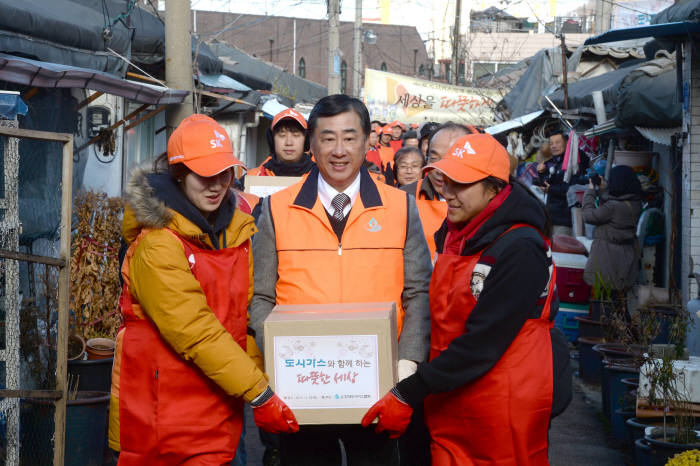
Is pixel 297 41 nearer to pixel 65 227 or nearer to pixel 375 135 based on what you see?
pixel 375 135

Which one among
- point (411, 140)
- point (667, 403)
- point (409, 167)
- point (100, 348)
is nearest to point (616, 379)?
point (667, 403)

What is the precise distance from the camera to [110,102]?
468 inches

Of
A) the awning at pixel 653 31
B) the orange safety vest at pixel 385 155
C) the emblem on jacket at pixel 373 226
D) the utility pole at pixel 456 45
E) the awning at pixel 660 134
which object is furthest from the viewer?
the utility pole at pixel 456 45

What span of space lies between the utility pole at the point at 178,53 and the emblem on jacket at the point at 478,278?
5.98m

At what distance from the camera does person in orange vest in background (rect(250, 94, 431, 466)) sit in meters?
3.97

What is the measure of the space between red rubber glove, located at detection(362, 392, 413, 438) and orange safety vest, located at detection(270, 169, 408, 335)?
52 cm

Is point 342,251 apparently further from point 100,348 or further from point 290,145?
point 100,348

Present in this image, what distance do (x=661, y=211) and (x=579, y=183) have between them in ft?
10.8

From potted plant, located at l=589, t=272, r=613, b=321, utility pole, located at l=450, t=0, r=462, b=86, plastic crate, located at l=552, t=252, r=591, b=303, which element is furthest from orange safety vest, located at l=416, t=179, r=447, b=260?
utility pole, located at l=450, t=0, r=462, b=86

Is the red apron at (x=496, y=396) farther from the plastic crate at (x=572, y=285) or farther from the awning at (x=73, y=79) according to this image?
the plastic crate at (x=572, y=285)

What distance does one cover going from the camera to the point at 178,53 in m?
9.27

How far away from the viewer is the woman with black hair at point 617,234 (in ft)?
35.7

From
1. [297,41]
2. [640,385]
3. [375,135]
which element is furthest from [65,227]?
[297,41]

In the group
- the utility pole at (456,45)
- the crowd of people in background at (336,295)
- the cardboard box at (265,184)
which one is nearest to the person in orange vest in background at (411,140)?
the cardboard box at (265,184)
